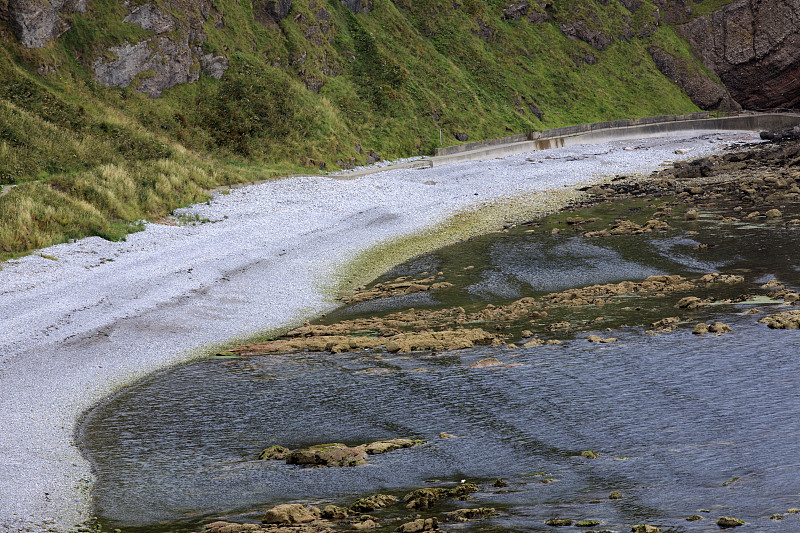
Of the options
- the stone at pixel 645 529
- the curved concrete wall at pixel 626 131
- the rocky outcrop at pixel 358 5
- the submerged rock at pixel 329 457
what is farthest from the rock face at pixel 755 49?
the stone at pixel 645 529

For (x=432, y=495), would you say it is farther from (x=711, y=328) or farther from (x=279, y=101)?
(x=279, y=101)

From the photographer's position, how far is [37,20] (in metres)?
43.6

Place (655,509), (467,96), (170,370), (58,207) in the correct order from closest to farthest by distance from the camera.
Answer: (655,509)
(170,370)
(58,207)
(467,96)

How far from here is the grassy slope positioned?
33.5m

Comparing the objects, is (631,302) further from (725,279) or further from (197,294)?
(197,294)

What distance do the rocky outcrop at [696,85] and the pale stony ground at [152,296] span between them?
70403 millimetres

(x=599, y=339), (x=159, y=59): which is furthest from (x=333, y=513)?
(x=159, y=59)

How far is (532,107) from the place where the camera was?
277ft

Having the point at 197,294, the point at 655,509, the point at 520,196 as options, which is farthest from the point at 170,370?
the point at 520,196

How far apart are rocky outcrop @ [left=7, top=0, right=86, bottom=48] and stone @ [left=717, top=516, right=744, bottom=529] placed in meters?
44.8

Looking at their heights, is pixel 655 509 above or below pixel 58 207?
below

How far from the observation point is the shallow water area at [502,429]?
10938 millimetres

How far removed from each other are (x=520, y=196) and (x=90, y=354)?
32.9 metres

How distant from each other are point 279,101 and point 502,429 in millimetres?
44692
